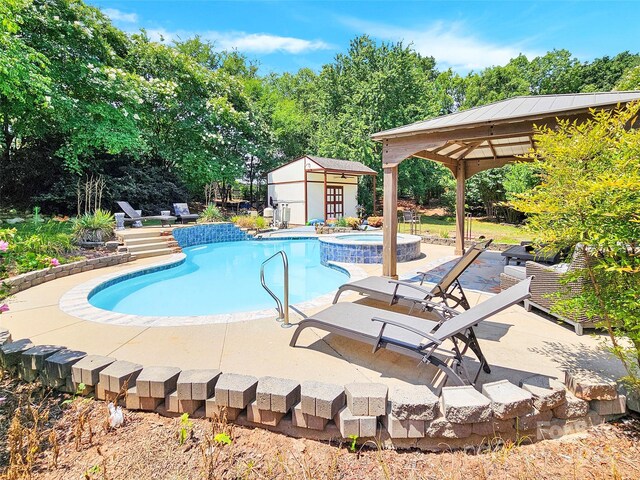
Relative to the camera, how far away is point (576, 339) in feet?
12.5

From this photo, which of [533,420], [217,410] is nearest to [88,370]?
[217,410]

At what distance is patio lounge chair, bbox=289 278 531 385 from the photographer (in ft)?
8.84

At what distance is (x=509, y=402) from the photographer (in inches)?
89.1

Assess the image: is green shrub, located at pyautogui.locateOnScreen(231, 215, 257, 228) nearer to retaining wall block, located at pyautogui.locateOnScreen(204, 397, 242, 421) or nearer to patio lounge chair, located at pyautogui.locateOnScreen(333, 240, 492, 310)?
patio lounge chair, located at pyautogui.locateOnScreen(333, 240, 492, 310)

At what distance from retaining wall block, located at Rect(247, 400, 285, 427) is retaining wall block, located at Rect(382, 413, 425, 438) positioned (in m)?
0.83

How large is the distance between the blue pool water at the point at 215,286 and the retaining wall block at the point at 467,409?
441cm

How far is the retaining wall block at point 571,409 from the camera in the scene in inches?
94.8

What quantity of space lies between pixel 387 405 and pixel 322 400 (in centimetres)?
47

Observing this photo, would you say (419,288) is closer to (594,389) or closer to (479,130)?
(594,389)

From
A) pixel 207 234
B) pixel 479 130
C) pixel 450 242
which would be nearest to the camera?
pixel 479 130

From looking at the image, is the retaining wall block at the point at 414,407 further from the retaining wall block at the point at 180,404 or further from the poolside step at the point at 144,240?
the poolside step at the point at 144,240

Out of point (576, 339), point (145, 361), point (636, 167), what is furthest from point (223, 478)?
point (576, 339)

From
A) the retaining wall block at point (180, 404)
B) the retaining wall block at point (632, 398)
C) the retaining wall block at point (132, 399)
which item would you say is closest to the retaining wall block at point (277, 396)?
the retaining wall block at point (180, 404)

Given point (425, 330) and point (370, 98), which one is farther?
point (370, 98)
